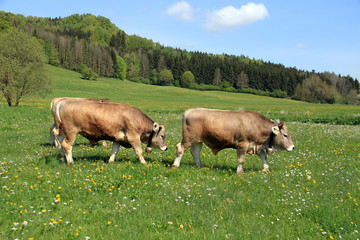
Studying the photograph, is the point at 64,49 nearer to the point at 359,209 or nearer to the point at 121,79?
the point at 121,79

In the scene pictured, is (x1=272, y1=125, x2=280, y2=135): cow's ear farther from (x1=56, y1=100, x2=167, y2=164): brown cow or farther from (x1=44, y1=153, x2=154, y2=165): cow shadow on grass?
(x1=44, y1=153, x2=154, y2=165): cow shadow on grass

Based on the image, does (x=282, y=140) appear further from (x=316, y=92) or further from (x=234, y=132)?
(x=316, y=92)

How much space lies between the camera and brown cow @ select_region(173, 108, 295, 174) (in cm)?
976

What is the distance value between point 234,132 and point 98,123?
4.85m

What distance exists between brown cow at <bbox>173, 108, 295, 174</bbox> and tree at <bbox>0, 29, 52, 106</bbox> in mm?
38668

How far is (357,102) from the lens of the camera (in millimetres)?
146875

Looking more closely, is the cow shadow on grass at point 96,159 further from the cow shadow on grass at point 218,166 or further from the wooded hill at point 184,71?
the wooded hill at point 184,71

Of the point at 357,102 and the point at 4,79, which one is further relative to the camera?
the point at 357,102

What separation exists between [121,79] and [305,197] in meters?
148

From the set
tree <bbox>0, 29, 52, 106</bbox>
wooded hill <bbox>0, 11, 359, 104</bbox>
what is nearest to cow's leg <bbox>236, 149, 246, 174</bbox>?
tree <bbox>0, 29, 52, 106</bbox>

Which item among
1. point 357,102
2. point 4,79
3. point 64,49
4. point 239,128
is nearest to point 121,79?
point 64,49

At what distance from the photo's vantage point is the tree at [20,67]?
39.8m

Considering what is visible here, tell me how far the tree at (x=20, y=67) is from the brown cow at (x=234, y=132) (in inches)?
1522

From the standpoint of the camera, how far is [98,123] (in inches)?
388
